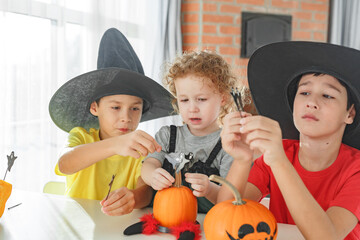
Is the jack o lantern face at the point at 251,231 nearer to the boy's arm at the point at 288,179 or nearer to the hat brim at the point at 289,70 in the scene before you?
the boy's arm at the point at 288,179

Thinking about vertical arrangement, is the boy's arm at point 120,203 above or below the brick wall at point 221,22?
below

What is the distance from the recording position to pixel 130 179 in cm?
164

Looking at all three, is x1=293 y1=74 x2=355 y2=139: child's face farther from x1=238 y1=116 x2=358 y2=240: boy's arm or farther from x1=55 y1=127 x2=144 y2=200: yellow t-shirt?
x1=55 y1=127 x2=144 y2=200: yellow t-shirt

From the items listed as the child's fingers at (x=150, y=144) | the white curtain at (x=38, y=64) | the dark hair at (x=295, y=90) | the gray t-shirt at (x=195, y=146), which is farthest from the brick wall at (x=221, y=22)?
the child's fingers at (x=150, y=144)

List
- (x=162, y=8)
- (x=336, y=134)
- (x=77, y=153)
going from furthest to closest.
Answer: (x=162, y=8) < (x=77, y=153) < (x=336, y=134)

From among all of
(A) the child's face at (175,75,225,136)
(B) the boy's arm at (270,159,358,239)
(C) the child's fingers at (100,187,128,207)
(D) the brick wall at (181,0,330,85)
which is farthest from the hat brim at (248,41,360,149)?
(D) the brick wall at (181,0,330,85)

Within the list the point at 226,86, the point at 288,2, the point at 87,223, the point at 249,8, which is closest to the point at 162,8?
the point at 249,8

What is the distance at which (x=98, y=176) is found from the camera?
1.65 metres

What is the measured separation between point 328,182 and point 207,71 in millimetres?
653

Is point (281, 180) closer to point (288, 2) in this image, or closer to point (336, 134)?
point (336, 134)

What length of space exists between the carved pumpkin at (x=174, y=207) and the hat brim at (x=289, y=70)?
481 mm

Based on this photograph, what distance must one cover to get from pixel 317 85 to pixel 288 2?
3324 millimetres

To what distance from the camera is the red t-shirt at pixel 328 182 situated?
108 cm

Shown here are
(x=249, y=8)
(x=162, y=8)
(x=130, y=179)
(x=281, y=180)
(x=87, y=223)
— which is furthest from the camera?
(x=249, y=8)
